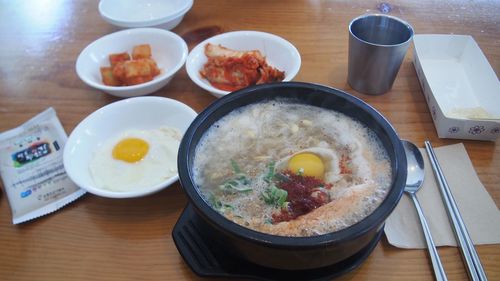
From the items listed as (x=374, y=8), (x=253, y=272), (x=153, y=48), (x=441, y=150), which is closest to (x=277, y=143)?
(x=253, y=272)

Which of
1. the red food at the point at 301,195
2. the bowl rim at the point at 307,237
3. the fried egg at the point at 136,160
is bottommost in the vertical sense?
the fried egg at the point at 136,160

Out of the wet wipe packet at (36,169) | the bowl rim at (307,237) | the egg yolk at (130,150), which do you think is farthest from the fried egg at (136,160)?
the bowl rim at (307,237)

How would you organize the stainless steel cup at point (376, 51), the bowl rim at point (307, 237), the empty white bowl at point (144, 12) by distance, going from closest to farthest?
the bowl rim at point (307, 237) → the stainless steel cup at point (376, 51) → the empty white bowl at point (144, 12)

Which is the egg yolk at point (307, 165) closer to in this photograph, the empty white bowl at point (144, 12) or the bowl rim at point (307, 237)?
the bowl rim at point (307, 237)

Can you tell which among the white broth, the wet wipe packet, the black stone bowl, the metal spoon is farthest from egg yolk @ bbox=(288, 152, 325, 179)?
the wet wipe packet

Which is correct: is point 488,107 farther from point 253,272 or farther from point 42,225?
point 42,225

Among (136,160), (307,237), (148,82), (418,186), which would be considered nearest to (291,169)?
(307,237)
